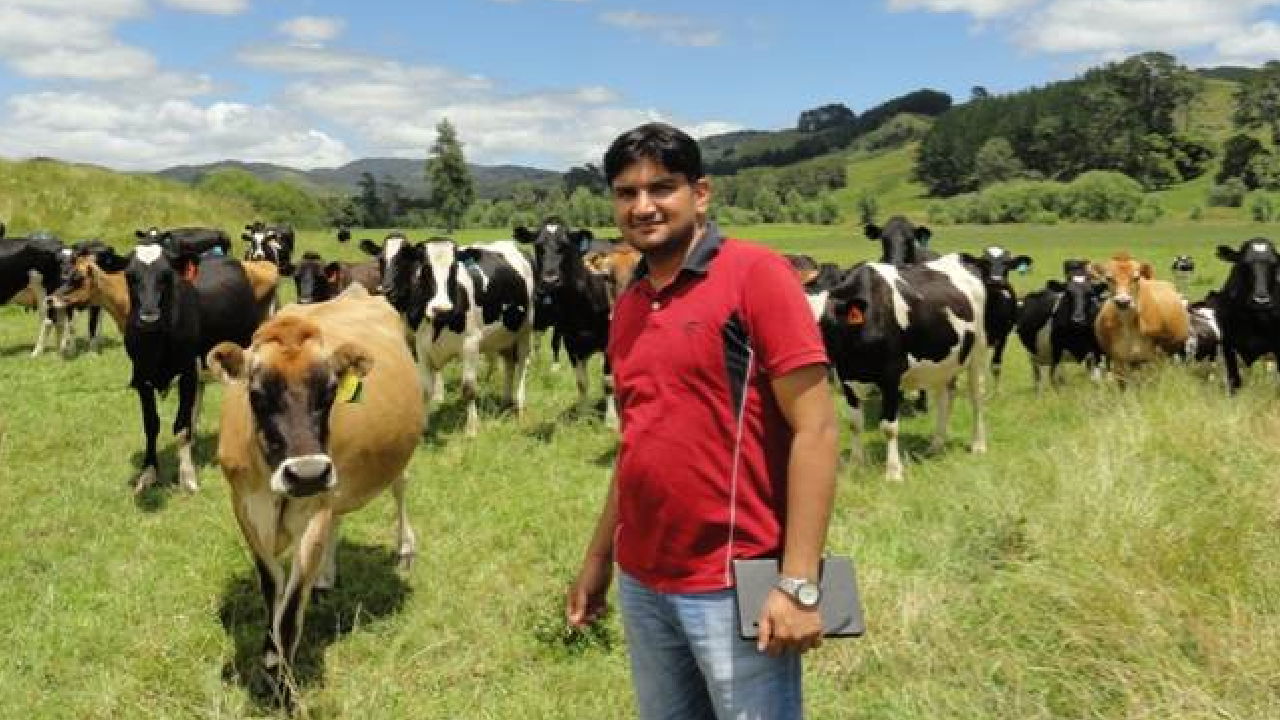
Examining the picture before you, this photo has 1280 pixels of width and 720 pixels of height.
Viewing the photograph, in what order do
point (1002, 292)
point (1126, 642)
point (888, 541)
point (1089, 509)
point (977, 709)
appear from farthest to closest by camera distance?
point (1002, 292) → point (888, 541) → point (1089, 509) → point (1126, 642) → point (977, 709)

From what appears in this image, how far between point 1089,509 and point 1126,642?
2.10 meters

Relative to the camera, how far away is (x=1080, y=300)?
16.1 meters

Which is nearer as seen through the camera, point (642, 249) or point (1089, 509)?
point (642, 249)

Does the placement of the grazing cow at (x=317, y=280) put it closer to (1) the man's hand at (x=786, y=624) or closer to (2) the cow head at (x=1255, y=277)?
(2) the cow head at (x=1255, y=277)

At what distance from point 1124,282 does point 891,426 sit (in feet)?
21.3

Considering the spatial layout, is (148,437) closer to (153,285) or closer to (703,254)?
(153,285)

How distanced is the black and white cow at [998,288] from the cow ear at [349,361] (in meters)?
11.7

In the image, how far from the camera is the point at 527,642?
6.45 m

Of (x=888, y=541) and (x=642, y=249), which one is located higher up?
(x=642, y=249)

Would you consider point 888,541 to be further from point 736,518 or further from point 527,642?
point 736,518

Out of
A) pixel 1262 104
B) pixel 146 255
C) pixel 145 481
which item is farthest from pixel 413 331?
pixel 1262 104

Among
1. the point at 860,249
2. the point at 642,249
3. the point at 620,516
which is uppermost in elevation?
the point at 642,249

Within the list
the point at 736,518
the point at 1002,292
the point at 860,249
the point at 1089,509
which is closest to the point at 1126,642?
the point at 1089,509

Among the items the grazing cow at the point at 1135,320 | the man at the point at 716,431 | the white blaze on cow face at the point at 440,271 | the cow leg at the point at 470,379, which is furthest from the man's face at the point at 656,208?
the grazing cow at the point at 1135,320
